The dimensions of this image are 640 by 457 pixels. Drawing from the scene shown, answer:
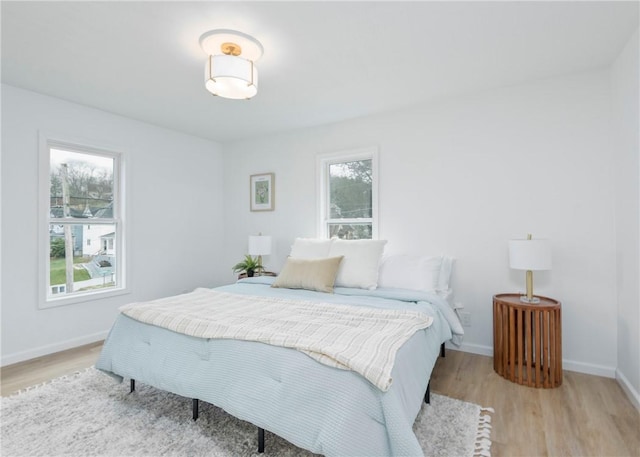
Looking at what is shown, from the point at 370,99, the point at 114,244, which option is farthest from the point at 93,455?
the point at 370,99

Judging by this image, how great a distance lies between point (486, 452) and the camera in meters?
1.69

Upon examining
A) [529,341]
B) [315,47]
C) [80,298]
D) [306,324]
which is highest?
[315,47]

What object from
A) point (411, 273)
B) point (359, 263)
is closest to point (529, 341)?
point (411, 273)

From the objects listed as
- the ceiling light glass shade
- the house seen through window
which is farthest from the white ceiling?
the house seen through window

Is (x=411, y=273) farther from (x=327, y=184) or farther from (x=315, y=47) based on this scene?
(x=315, y=47)

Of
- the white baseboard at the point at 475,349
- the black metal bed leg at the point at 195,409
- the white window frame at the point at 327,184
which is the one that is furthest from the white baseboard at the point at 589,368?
the black metal bed leg at the point at 195,409

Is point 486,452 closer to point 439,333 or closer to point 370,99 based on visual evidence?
point 439,333

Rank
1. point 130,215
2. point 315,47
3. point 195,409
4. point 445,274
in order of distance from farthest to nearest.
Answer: point 130,215 < point 445,274 < point 315,47 < point 195,409

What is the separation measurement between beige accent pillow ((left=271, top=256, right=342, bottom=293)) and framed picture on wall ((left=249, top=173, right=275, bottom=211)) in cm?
154

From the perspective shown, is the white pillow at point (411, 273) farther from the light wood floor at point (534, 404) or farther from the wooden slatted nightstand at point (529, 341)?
the light wood floor at point (534, 404)

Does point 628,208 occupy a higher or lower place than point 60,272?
higher

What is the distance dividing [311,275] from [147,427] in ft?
5.18

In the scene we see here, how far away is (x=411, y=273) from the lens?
288 centimetres

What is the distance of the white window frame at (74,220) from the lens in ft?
10.1
